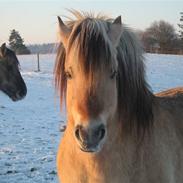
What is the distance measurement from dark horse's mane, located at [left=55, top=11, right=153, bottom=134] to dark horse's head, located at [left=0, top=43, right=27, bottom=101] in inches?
294

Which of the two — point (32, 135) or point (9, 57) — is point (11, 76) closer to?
point (9, 57)

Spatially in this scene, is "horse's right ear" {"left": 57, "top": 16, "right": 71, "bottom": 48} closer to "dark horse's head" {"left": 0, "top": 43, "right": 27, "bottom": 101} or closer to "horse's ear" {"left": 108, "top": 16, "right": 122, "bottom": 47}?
"horse's ear" {"left": 108, "top": 16, "right": 122, "bottom": 47}

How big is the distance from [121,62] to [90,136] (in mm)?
762

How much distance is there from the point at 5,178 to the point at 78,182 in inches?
134

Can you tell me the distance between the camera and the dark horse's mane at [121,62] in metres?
2.65

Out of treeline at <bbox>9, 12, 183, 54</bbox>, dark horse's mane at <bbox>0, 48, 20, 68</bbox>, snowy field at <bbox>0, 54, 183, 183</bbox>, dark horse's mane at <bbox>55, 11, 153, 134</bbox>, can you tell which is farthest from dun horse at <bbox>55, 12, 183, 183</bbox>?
treeline at <bbox>9, 12, 183, 54</bbox>

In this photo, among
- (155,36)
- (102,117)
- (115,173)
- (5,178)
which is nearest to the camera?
(102,117)

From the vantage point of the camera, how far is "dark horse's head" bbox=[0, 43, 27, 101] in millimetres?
10375

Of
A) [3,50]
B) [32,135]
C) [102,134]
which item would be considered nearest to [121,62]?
[102,134]

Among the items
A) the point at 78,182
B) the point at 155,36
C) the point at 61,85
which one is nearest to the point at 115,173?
the point at 78,182

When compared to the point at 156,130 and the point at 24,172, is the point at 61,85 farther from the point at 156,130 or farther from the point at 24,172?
the point at 24,172

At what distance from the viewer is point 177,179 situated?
328cm

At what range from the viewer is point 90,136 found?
2355 mm

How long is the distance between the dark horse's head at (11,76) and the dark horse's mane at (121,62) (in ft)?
24.5
